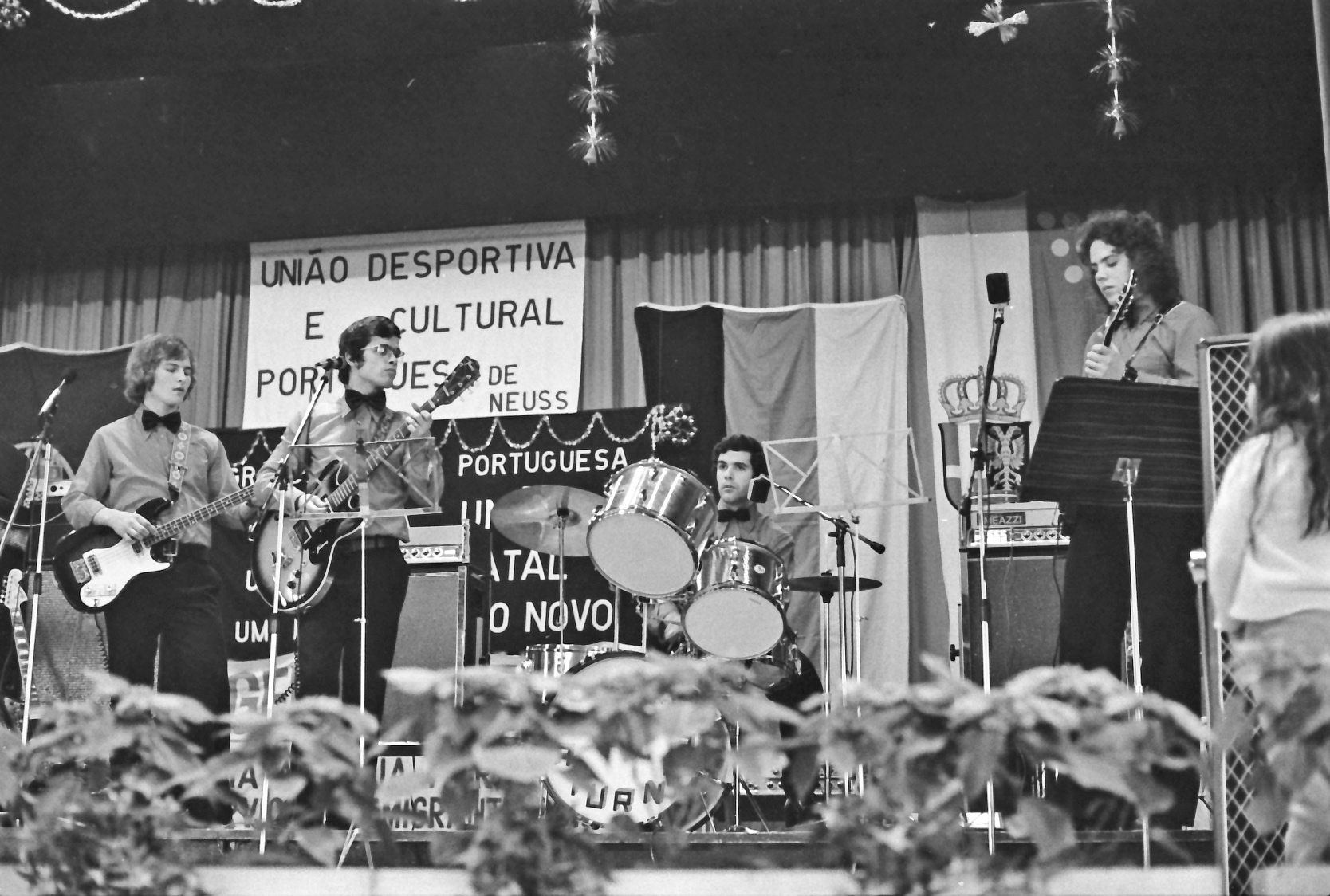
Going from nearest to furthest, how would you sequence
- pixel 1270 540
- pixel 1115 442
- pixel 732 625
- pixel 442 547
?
pixel 1270 540 → pixel 1115 442 → pixel 732 625 → pixel 442 547

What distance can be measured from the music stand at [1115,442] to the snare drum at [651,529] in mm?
1785

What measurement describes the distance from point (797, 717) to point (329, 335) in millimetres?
6174

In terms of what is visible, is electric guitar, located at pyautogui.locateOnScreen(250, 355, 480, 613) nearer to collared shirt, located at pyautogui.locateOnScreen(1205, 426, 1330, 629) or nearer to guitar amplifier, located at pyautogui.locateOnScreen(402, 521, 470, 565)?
guitar amplifier, located at pyautogui.locateOnScreen(402, 521, 470, 565)

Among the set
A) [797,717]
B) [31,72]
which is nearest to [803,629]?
[31,72]

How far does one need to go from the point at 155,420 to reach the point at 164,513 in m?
0.35

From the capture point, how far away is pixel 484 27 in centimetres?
659

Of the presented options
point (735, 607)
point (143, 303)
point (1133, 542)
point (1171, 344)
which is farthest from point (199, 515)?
point (143, 303)

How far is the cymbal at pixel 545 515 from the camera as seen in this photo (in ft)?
18.9

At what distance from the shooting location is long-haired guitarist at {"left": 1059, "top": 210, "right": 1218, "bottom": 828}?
3.92m

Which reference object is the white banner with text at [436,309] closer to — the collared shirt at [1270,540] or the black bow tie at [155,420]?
the black bow tie at [155,420]

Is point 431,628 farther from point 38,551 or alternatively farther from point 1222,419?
point 1222,419

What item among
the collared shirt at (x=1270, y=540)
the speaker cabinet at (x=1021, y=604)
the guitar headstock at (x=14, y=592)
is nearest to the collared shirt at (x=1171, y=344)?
the collared shirt at (x=1270, y=540)

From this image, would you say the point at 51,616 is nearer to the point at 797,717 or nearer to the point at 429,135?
the point at 429,135

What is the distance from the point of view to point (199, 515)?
16.4 ft
